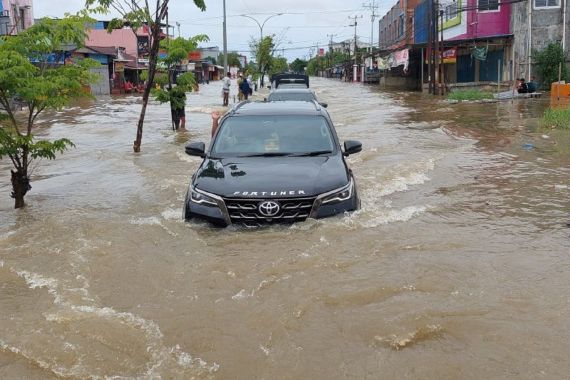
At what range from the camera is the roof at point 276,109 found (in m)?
7.90

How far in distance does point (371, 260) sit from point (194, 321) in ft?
6.51

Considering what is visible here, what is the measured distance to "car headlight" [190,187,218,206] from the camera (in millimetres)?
6226

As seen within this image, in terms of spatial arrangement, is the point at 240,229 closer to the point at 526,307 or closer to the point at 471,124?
the point at 526,307

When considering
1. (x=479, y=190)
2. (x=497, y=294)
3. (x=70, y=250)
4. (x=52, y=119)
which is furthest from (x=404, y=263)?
(x=52, y=119)

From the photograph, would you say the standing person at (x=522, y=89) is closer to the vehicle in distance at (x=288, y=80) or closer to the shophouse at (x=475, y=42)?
the shophouse at (x=475, y=42)

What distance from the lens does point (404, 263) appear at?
573 cm

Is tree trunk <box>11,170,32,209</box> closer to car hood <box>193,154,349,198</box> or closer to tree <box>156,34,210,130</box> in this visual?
car hood <box>193,154,349,198</box>

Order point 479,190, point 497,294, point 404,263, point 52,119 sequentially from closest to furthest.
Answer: point 497,294
point 404,263
point 479,190
point 52,119

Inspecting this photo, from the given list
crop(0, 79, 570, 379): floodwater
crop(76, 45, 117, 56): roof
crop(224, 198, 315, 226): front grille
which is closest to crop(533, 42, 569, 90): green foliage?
crop(0, 79, 570, 379): floodwater

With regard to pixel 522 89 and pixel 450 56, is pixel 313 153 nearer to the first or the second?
pixel 522 89

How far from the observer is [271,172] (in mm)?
6465

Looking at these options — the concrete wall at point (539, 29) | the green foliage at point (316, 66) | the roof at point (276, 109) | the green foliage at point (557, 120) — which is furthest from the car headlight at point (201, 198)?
the green foliage at point (316, 66)

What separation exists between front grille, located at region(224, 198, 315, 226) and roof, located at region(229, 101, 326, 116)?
2.05 m

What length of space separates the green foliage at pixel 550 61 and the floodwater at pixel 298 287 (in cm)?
2367
